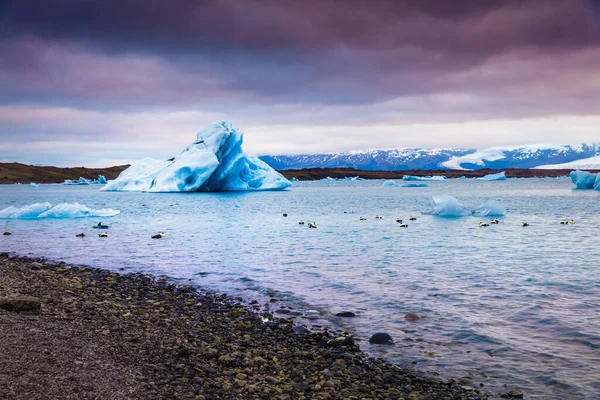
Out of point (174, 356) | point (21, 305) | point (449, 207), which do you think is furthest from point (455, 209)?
point (21, 305)

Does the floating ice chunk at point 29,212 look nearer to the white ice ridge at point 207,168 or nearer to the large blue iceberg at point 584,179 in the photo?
the white ice ridge at point 207,168

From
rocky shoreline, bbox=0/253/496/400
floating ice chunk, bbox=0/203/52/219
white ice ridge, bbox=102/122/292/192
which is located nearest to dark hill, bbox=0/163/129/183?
white ice ridge, bbox=102/122/292/192

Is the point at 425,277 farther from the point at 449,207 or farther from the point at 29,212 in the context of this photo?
the point at 29,212

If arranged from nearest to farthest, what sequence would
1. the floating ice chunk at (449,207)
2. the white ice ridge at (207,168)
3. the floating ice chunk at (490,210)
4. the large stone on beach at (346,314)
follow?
the large stone on beach at (346,314)
the floating ice chunk at (449,207)
the floating ice chunk at (490,210)
the white ice ridge at (207,168)

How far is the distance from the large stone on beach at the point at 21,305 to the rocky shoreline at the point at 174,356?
0.02 meters

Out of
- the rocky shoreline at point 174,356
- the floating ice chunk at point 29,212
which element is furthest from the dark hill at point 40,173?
the rocky shoreline at point 174,356

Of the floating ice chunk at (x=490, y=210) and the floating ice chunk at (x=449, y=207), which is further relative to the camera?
the floating ice chunk at (x=490, y=210)

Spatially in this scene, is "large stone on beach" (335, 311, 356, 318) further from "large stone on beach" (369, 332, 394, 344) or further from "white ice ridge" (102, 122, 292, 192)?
"white ice ridge" (102, 122, 292, 192)

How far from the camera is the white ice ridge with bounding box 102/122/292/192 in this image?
5859 centimetres

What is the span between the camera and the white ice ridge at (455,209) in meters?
35.2

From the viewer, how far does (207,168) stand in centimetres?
5859

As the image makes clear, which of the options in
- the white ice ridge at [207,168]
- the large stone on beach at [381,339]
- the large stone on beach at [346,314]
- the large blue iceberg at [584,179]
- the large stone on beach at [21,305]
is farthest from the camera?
the large blue iceberg at [584,179]

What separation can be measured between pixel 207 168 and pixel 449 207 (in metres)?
32.5

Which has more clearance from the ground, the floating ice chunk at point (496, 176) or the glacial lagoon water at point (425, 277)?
the floating ice chunk at point (496, 176)
